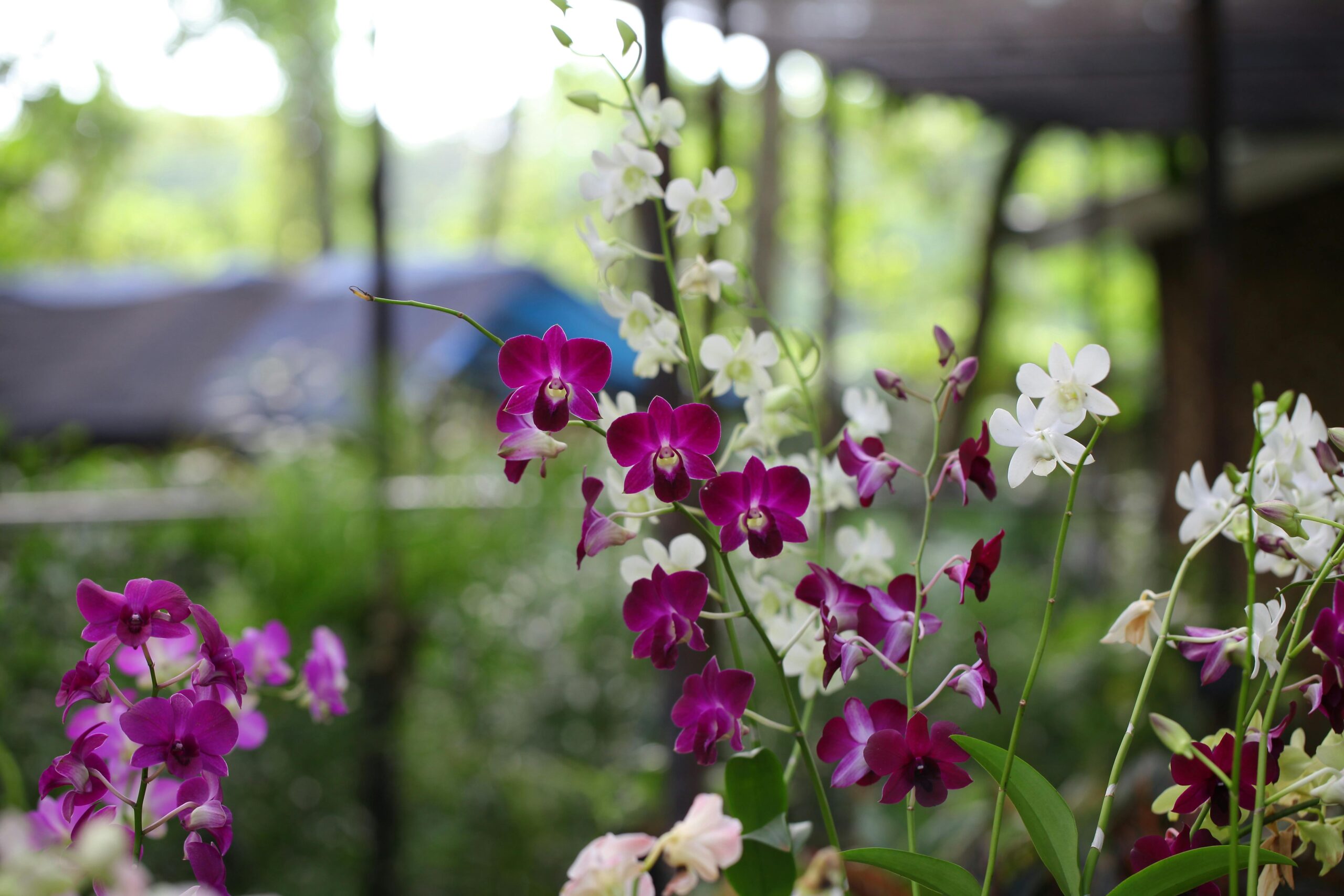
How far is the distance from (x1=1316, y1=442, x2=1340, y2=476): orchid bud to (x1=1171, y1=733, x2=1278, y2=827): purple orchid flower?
0.55ft

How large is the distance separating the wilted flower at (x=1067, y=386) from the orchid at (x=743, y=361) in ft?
A: 0.59

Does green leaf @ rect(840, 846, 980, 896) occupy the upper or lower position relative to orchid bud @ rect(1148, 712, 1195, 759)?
lower

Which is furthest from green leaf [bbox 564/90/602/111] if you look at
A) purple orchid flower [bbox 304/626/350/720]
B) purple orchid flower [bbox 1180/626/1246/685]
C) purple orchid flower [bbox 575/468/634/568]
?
purple orchid flower [bbox 1180/626/1246/685]

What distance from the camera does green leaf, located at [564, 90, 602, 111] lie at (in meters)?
0.76

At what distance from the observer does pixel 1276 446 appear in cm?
62

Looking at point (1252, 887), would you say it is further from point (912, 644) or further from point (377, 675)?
point (377, 675)

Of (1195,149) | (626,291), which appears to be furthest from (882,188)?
(626,291)

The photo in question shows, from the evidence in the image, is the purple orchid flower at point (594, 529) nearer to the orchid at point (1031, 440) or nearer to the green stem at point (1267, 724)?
the orchid at point (1031, 440)

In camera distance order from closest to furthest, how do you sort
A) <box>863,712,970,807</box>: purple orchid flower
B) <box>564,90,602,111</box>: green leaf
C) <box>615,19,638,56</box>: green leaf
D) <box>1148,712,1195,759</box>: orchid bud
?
<box>1148,712,1195,759</box>: orchid bud → <box>863,712,970,807</box>: purple orchid flower → <box>615,19,638,56</box>: green leaf → <box>564,90,602,111</box>: green leaf

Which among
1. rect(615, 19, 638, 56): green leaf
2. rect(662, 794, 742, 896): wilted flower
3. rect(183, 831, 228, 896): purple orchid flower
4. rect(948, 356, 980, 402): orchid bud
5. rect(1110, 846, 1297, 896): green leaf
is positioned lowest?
rect(183, 831, 228, 896): purple orchid flower

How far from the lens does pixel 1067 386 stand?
54 cm

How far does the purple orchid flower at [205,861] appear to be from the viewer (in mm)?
541

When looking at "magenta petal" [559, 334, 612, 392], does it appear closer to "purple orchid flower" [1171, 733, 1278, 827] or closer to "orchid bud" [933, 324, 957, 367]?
"orchid bud" [933, 324, 957, 367]

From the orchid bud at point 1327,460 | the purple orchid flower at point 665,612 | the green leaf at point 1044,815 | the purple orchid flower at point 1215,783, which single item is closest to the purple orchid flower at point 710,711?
the purple orchid flower at point 665,612
